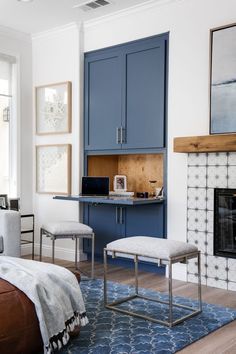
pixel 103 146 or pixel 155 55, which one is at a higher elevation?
pixel 155 55

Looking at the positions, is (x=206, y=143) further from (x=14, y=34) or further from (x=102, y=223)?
(x=14, y=34)

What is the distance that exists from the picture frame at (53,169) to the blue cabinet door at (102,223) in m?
0.38

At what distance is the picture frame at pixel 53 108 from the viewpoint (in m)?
5.01

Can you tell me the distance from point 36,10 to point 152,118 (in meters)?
1.65

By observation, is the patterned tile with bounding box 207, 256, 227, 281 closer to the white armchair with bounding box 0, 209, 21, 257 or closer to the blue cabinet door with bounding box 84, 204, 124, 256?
the blue cabinet door with bounding box 84, 204, 124, 256

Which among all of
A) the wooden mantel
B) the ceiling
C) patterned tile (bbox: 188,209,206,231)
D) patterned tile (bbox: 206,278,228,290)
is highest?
the ceiling

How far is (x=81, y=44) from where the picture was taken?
4.92m

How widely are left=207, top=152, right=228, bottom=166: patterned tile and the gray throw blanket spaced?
5.98 feet

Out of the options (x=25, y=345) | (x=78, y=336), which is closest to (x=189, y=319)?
(x=78, y=336)

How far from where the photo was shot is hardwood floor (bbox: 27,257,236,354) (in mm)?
2514

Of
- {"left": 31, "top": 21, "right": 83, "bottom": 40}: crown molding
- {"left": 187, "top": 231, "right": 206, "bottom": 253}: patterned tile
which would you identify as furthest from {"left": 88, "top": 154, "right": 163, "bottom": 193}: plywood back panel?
Result: {"left": 31, "top": 21, "right": 83, "bottom": 40}: crown molding

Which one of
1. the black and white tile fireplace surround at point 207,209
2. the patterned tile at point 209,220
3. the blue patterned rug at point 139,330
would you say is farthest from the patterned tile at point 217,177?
the blue patterned rug at point 139,330

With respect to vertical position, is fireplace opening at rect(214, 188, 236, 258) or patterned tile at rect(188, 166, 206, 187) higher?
patterned tile at rect(188, 166, 206, 187)

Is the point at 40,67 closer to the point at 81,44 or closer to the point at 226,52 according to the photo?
the point at 81,44
